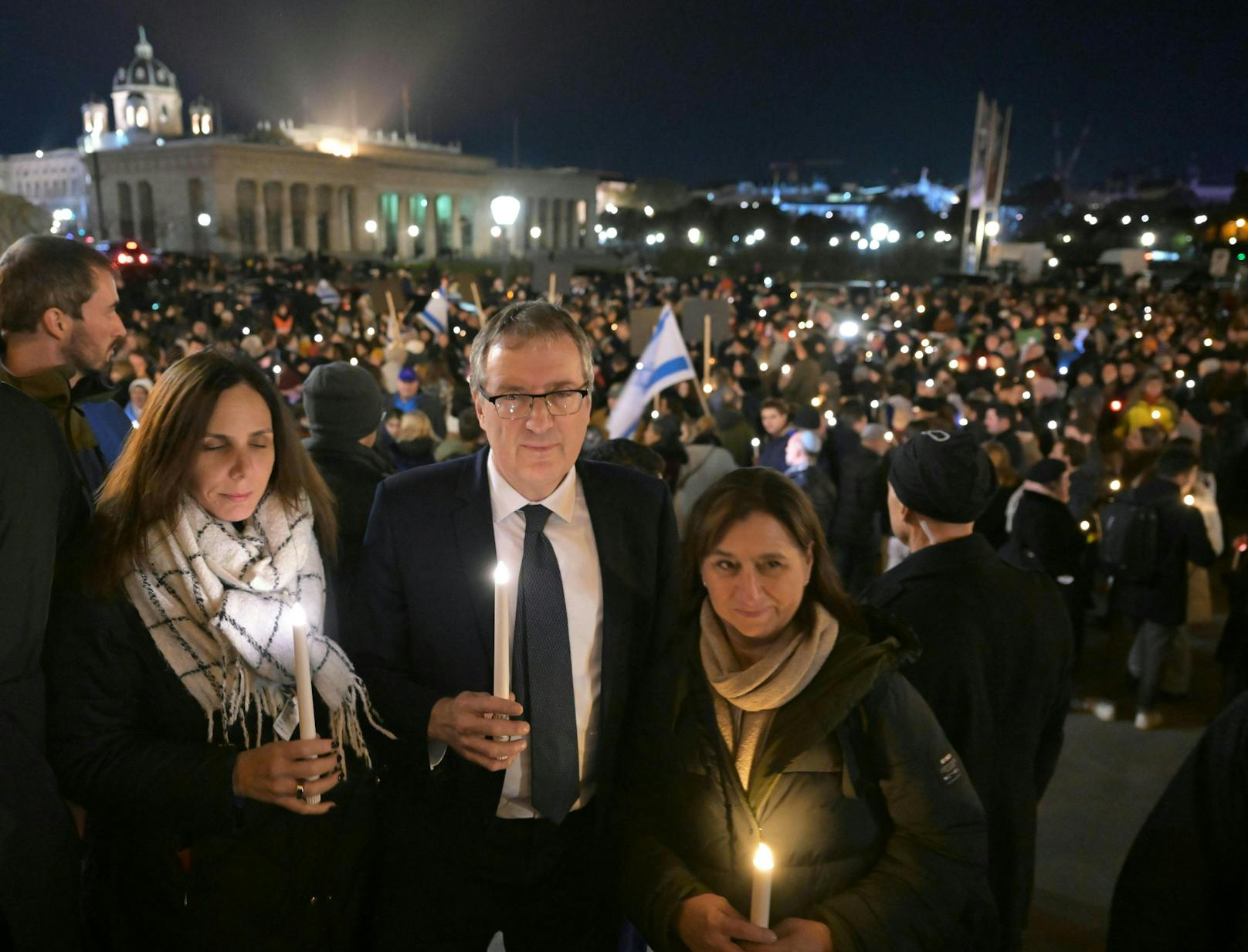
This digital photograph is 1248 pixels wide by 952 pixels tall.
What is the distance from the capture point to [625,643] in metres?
2.53

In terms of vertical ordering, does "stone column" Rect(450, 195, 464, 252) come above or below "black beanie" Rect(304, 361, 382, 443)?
above

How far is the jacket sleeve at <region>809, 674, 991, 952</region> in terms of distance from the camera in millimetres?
2119

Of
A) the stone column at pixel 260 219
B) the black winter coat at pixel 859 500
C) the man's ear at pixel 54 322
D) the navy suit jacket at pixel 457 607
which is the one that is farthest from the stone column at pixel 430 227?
the navy suit jacket at pixel 457 607

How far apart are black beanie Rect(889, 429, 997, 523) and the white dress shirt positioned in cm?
125

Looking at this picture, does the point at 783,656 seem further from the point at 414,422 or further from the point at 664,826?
the point at 414,422

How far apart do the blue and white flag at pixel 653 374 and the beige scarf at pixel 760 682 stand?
5.22m

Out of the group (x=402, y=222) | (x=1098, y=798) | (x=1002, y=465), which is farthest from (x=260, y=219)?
(x=1098, y=798)

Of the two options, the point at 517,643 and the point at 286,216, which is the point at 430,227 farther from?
the point at 517,643

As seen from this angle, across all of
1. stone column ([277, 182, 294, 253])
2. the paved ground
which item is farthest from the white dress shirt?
stone column ([277, 182, 294, 253])

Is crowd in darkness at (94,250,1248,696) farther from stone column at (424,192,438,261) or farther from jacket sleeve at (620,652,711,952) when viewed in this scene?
stone column at (424,192,438,261)

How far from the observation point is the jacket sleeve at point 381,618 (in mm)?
2492

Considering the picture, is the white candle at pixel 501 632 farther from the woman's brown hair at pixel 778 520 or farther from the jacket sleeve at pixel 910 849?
the jacket sleeve at pixel 910 849

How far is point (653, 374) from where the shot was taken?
7887mm

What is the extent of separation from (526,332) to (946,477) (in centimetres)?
158
